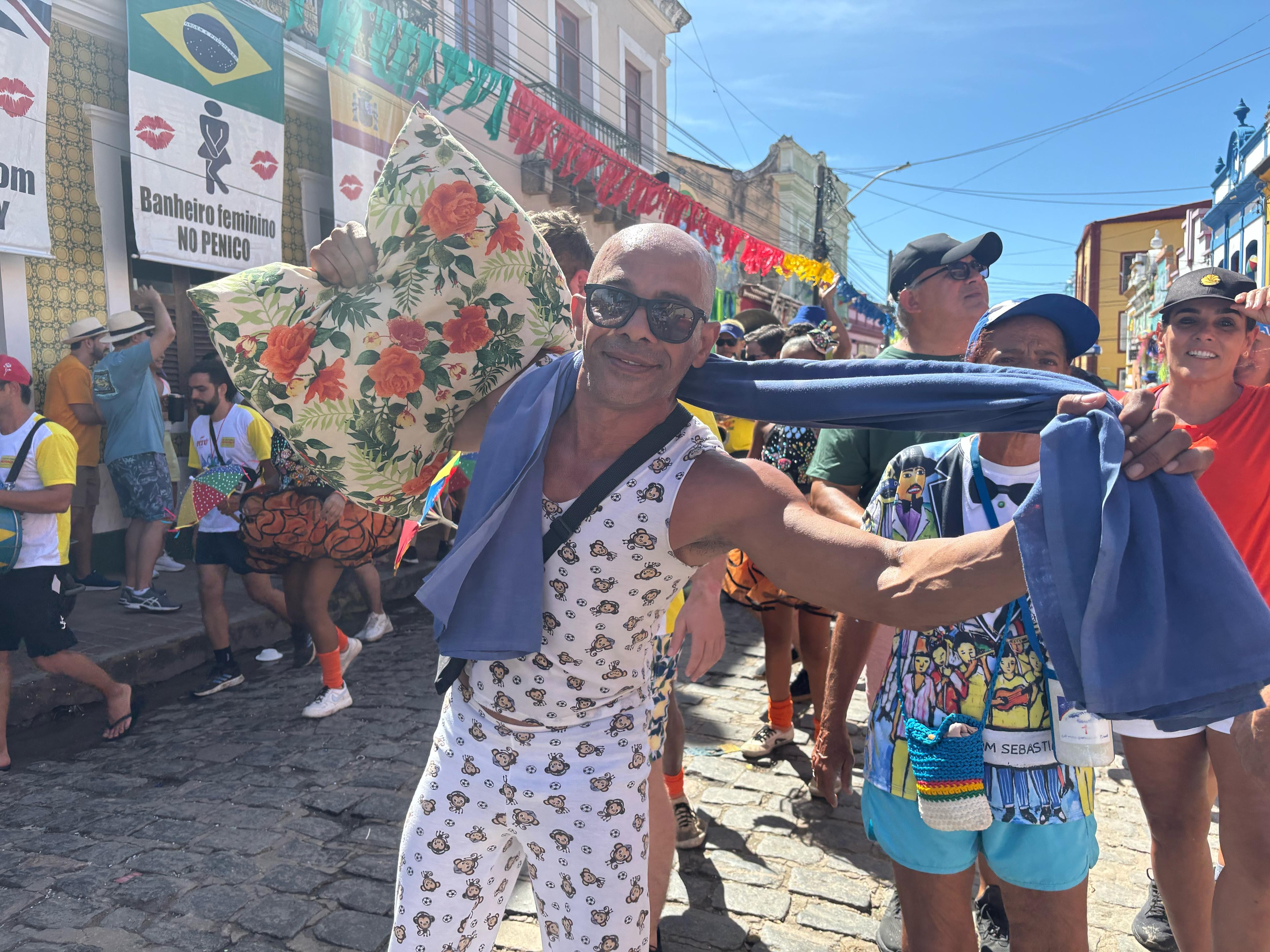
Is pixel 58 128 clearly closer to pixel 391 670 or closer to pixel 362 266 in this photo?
pixel 391 670

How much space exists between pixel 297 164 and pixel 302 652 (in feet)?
21.9

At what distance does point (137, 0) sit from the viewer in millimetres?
7777

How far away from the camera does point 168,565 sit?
8297mm

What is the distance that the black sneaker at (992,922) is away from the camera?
278 centimetres

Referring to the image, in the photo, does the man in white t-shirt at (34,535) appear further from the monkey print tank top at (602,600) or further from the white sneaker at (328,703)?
the monkey print tank top at (602,600)

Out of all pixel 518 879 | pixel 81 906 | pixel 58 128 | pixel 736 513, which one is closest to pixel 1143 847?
pixel 518 879

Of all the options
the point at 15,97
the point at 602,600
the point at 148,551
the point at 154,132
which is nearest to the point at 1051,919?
the point at 602,600

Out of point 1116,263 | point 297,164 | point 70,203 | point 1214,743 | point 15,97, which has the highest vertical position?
point 1116,263

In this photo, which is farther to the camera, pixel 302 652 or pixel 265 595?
pixel 265 595

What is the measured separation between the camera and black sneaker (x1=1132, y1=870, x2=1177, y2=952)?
282 centimetres

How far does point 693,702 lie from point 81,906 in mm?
3143

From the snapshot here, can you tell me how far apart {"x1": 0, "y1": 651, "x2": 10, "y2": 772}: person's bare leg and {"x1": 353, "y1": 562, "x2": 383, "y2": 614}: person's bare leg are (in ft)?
8.30

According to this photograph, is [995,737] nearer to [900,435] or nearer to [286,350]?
[900,435]

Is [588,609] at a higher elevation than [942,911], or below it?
higher
